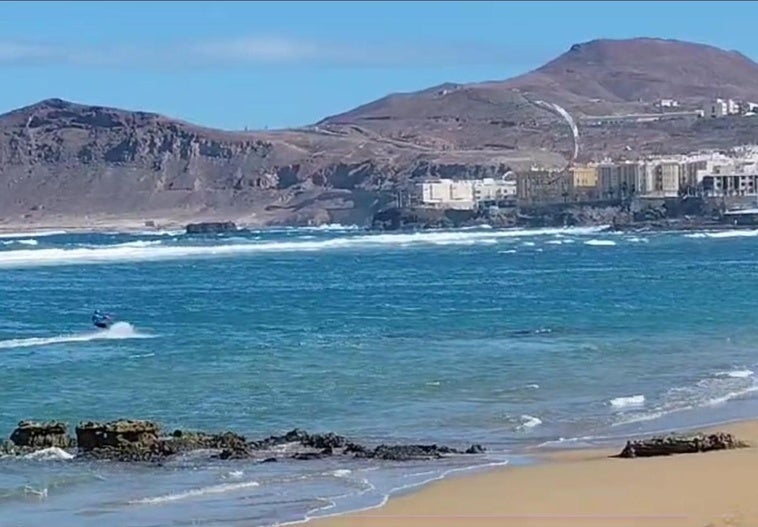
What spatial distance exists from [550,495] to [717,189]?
111 m

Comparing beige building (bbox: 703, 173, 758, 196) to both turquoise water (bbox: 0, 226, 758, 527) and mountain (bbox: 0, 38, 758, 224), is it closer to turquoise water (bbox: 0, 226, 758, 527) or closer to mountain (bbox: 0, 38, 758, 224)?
mountain (bbox: 0, 38, 758, 224)

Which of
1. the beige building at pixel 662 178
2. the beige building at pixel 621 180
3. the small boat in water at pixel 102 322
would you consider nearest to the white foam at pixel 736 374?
the small boat in water at pixel 102 322

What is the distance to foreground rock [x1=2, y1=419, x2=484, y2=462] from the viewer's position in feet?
50.8

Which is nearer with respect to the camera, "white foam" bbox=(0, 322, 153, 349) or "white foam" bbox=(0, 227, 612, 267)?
"white foam" bbox=(0, 322, 153, 349)

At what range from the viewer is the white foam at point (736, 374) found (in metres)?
22.0

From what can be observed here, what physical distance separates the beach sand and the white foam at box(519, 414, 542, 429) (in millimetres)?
2759

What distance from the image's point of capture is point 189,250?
93.2 metres

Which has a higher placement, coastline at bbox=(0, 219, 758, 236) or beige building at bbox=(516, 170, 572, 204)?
beige building at bbox=(516, 170, 572, 204)

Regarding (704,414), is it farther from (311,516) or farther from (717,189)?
(717,189)

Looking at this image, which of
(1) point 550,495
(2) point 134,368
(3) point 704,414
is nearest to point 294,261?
(2) point 134,368

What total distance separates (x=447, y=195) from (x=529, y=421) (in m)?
119

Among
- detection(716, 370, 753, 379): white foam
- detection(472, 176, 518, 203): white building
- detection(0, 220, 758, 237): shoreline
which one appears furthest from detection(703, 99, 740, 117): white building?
detection(716, 370, 753, 379): white foam

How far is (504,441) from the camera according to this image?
16641mm

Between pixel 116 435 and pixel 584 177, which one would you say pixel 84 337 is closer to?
pixel 116 435
